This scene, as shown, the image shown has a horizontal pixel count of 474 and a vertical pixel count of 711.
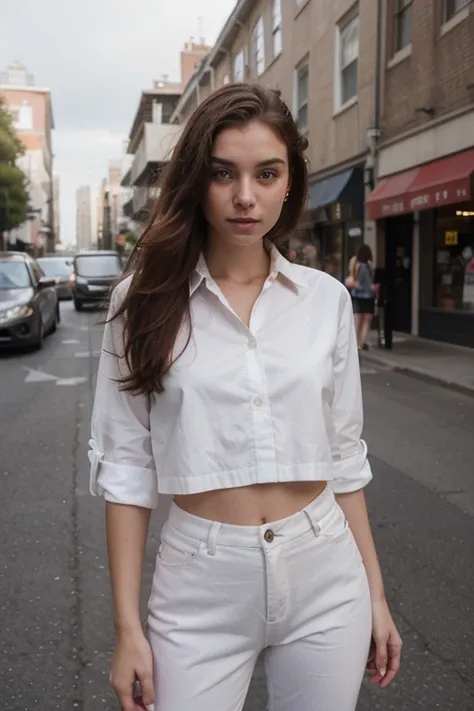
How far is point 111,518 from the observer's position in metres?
1.53

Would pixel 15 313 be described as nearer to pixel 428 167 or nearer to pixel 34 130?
pixel 428 167

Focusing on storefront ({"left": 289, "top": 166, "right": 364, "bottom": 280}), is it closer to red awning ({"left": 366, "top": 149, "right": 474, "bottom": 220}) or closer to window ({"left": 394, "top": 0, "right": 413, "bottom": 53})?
red awning ({"left": 366, "top": 149, "right": 474, "bottom": 220})

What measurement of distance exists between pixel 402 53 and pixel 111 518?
1516 cm

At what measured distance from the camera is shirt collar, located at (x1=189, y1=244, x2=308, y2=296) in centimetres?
159

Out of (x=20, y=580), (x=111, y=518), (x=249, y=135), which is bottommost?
(x=20, y=580)

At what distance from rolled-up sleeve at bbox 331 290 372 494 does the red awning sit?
10779 mm

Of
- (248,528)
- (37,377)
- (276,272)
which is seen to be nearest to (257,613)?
(248,528)

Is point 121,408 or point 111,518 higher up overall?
point 121,408

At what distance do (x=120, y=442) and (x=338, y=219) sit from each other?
687 inches

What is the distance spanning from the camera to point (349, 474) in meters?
1.67

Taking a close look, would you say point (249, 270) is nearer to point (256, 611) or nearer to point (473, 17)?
point (256, 611)

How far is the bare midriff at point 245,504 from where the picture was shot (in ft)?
4.82

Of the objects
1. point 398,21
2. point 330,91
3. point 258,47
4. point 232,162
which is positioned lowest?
point 232,162

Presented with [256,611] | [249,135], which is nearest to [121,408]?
[256,611]
